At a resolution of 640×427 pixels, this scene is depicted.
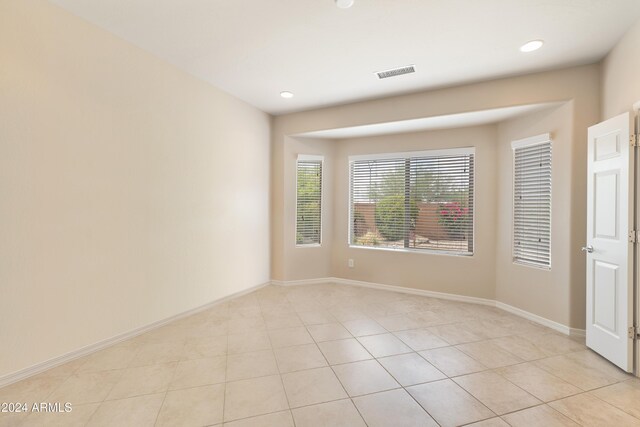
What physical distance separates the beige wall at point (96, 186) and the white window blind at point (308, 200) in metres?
1.43

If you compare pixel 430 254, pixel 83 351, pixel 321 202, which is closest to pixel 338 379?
pixel 83 351

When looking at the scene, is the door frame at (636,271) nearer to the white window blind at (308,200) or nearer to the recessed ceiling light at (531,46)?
the recessed ceiling light at (531,46)

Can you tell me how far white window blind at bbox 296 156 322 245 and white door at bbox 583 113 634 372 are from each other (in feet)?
11.7

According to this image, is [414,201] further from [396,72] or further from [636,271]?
[636,271]

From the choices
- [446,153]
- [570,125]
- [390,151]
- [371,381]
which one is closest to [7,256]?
[371,381]

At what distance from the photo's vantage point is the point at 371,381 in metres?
2.29

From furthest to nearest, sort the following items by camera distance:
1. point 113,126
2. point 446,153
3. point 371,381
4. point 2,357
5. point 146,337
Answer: point 446,153 → point 146,337 → point 113,126 → point 371,381 → point 2,357

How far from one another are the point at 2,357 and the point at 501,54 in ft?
16.3

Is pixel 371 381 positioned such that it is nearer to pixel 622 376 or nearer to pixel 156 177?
pixel 622 376

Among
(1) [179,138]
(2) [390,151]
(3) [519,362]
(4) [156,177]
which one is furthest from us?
(2) [390,151]

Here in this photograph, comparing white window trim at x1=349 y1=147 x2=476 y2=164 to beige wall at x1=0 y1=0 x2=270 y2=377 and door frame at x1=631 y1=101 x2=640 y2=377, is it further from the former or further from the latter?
beige wall at x1=0 y1=0 x2=270 y2=377

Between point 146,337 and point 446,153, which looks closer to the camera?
point 146,337

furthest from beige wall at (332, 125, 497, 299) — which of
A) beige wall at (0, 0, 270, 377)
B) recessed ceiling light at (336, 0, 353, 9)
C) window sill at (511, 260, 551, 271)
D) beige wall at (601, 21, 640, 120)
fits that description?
recessed ceiling light at (336, 0, 353, 9)

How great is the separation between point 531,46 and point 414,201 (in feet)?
7.89
